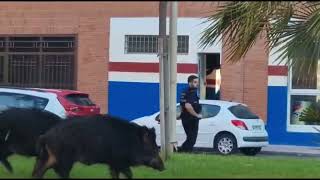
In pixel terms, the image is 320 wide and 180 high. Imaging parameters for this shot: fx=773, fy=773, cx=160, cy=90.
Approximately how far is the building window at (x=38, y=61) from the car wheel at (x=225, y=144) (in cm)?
710

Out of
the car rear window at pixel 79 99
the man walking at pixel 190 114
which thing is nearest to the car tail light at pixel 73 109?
the car rear window at pixel 79 99

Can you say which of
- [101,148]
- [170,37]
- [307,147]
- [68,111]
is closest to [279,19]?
[170,37]

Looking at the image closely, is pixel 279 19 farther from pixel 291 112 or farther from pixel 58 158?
pixel 291 112

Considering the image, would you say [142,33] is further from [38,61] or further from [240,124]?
[240,124]

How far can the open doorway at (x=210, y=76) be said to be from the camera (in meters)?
24.0

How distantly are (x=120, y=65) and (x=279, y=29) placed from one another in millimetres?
13173

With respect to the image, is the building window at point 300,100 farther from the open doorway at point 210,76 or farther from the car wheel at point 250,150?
the car wheel at point 250,150

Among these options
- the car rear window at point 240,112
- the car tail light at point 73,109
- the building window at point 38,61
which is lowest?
the car rear window at point 240,112

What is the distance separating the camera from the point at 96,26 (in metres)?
23.8

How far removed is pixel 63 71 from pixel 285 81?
7.05 metres

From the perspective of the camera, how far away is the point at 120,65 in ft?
78.8

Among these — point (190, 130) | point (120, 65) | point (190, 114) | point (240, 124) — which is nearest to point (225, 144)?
point (240, 124)

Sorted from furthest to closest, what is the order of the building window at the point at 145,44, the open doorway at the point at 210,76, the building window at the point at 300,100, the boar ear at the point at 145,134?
→ the open doorway at the point at 210,76 < the building window at the point at 145,44 < the building window at the point at 300,100 < the boar ear at the point at 145,134

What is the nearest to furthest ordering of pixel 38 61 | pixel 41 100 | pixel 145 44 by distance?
pixel 41 100 < pixel 145 44 < pixel 38 61
